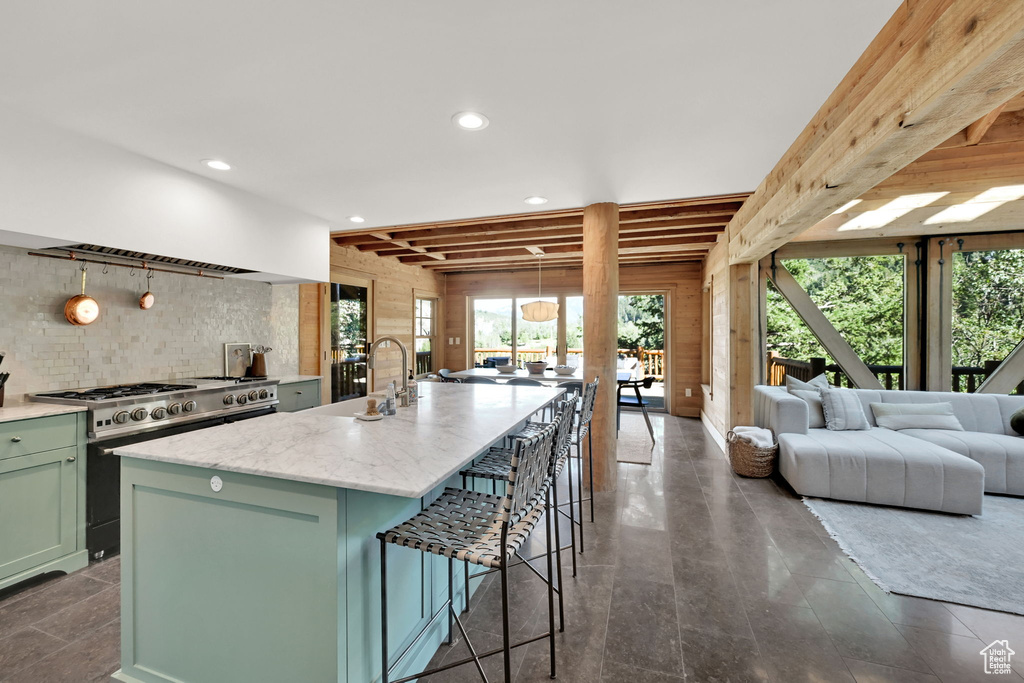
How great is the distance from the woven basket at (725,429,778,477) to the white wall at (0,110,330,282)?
4.22 metres

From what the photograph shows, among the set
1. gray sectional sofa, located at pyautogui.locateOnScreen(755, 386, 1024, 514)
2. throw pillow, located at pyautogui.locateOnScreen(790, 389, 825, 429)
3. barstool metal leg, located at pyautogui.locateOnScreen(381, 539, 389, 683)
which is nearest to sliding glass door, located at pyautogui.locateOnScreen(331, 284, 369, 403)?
barstool metal leg, located at pyautogui.locateOnScreen(381, 539, 389, 683)

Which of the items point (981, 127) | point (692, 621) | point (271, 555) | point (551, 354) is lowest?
point (692, 621)

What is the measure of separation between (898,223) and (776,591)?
151 inches

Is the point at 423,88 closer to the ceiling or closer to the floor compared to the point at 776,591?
closer to the ceiling

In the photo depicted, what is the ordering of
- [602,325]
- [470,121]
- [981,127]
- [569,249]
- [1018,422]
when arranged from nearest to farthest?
1. [470,121]
2. [981,127]
3. [602,325]
4. [1018,422]
5. [569,249]

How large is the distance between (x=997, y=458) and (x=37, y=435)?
632 centimetres

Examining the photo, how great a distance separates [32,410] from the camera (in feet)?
7.59

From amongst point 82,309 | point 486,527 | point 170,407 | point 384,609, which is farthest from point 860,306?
point 82,309

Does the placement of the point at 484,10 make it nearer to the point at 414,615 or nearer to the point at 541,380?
the point at 414,615

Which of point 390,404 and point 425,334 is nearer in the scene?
point 390,404

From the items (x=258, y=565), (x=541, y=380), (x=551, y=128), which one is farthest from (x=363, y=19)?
(x=541, y=380)

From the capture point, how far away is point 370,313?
601cm

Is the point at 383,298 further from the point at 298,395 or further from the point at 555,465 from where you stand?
the point at 555,465

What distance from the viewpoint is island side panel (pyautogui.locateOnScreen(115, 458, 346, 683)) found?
4.35 feet
